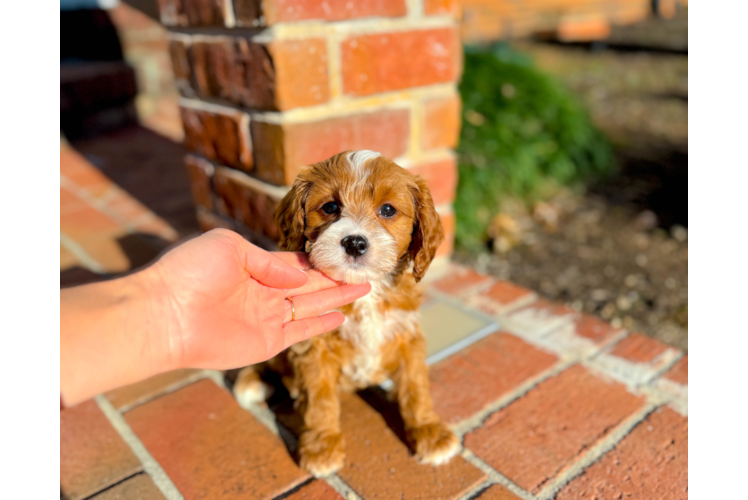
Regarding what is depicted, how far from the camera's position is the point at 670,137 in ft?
19.3

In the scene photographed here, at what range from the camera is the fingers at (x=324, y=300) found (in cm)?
195

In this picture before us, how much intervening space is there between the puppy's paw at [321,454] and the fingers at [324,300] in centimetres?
46

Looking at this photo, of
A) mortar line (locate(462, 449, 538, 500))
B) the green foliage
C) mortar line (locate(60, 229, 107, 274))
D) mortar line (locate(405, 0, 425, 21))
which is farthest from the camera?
the green foliage

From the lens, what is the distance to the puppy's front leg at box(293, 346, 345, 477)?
197 cm

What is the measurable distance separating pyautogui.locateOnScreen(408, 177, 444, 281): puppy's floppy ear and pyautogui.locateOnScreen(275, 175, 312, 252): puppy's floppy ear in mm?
397

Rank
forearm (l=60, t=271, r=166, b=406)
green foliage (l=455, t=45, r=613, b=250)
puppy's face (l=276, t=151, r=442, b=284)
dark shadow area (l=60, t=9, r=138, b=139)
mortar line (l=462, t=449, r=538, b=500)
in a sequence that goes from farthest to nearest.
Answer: dark shadow area (l=60, t=9, r=138, b=139)
green foliage (l=455, t=45, r=613, b=250)
mortar line (l=462, t=449, r=538, b=500)
puppy's face (l=276, t=151, r=442, b=284)
forearm (l=60, t=271, r=166, b=406)

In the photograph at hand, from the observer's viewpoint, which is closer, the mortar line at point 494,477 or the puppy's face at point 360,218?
the puppy's face at point 360,218

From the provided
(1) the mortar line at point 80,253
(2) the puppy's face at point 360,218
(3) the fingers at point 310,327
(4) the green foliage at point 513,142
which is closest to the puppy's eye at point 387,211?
(2) the puppy's face at point 360,218

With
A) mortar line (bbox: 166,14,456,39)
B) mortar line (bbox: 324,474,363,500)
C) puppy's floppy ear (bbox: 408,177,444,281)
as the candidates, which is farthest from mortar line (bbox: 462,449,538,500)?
mortar line (bbox: 166,14,456,39)

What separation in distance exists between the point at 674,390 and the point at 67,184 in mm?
5059

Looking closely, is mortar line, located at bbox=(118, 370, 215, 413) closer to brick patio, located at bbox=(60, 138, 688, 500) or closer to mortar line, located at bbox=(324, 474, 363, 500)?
brick patio, located at bbox=(60, 138, 688, 500)

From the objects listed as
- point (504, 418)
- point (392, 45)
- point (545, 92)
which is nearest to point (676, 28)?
point (545, 92)

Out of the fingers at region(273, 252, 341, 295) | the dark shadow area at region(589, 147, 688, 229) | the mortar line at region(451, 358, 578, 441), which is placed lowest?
the mortar line at region(451, 358, 578, 441)

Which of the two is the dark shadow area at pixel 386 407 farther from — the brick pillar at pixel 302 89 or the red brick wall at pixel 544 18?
the red brick wall at pixel 544 18
